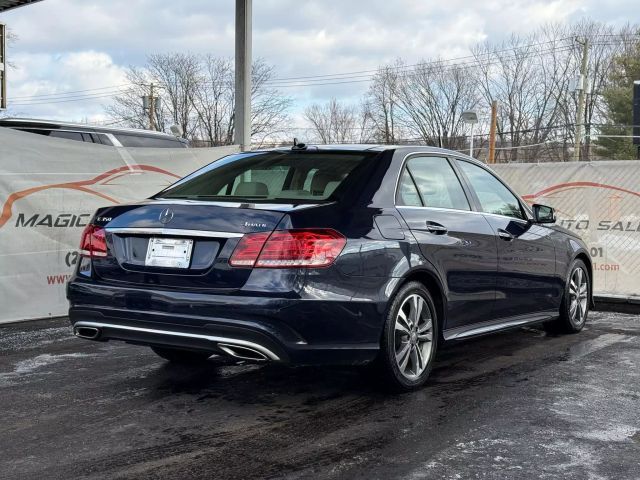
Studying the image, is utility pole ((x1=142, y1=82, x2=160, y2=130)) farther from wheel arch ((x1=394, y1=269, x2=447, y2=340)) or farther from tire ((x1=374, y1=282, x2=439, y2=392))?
tire ((x1=374, y1=282, x2=439, y2=392))

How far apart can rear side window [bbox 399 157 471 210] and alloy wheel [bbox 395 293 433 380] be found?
0.66 m

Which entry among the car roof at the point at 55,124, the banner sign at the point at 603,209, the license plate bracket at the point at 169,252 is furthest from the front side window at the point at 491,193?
the car roof at the point at 55,124

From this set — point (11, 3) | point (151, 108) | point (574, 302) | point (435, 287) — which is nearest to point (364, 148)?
point (435, 287)

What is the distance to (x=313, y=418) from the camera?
4285 millimetres

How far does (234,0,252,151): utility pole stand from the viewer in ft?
32.6

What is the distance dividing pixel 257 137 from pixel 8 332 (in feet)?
171

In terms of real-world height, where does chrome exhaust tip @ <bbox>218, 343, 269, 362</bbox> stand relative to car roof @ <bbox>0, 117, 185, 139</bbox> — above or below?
below

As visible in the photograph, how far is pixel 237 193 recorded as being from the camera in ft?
16.2

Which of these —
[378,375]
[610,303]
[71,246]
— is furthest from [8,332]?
[610,303]

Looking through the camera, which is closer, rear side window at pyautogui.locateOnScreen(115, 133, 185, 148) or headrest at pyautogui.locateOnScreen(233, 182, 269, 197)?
headrest at pyautogui.locateOnScreen(233, 182, 269, 197)

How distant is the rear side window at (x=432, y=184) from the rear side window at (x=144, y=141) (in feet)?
23.9

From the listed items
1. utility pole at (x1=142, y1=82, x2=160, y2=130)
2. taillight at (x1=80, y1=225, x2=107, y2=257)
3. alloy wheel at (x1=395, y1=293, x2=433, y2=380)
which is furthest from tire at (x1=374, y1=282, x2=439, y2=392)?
utility pole at (x1=142, y1=82, x2=160, y2=130)

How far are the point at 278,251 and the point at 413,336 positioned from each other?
121cm

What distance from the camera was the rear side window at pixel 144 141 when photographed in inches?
460
